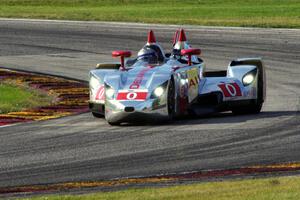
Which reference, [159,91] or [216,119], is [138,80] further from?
[216,119]

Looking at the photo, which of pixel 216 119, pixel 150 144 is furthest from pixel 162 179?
pixel 216 119

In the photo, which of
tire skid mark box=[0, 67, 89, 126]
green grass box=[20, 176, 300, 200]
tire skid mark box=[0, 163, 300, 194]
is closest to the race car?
tire skid mark box=[0, 67, 89, 126]

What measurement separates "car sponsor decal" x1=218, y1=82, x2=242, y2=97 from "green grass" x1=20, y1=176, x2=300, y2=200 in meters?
7.27

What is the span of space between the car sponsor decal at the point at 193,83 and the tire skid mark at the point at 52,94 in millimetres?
2559

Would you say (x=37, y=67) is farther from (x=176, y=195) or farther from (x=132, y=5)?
(x=132, y=5)

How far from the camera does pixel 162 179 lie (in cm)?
1341

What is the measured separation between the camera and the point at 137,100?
18.2 metres

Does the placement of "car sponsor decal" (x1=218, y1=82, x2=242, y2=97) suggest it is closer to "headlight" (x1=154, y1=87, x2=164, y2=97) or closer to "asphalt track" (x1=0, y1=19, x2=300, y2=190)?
"asphalt track" (x1=0, y1=19, x2=300, y2=190)

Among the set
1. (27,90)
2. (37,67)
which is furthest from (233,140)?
(37,67)

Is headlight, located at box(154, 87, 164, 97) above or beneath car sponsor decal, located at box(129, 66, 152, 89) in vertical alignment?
beneath

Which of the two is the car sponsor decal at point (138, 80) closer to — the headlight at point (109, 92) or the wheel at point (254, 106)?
the headlight at point (109, 92)

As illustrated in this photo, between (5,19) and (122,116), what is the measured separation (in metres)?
31.7

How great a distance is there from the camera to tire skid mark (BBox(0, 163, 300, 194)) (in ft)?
42.5

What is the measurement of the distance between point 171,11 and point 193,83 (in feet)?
110
